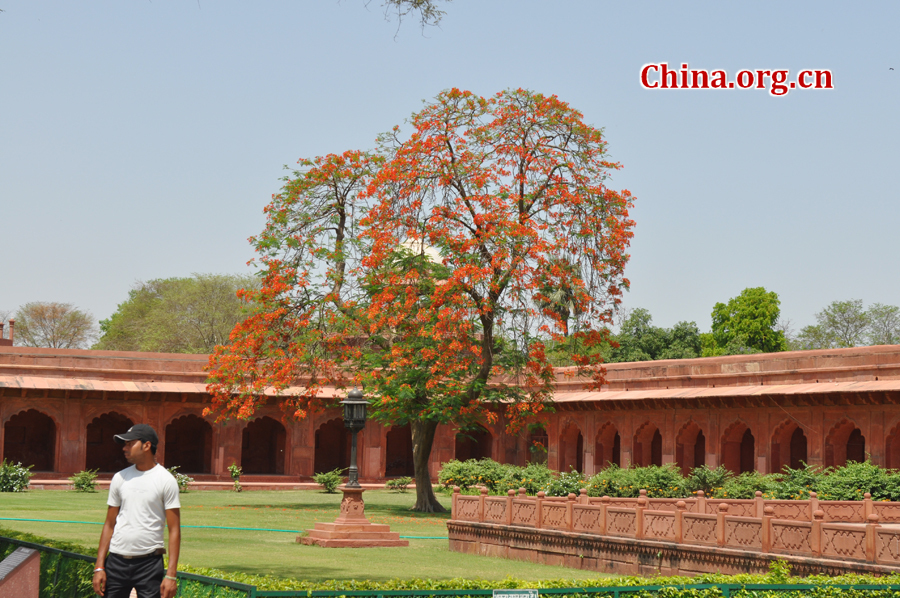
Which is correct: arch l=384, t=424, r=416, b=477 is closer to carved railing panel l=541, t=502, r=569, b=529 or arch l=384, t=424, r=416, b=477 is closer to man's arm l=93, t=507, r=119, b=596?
carved railing panel l=541, t=502, r=569, b=529

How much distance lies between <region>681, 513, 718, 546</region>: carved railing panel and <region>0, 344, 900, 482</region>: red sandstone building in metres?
10.9

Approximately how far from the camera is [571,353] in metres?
24.3

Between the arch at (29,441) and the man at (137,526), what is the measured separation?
31.3 metres

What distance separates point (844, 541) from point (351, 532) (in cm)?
775

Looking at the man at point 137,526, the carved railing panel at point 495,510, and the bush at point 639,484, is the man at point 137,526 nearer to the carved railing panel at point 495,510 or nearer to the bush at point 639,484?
the carved railing panel at point 495,510

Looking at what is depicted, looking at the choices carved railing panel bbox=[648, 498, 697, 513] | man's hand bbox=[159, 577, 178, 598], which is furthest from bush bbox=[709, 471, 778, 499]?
man's hand bbox=[159, 577, 178, 598]

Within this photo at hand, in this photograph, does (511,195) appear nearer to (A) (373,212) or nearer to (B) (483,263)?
(B) (483,263)

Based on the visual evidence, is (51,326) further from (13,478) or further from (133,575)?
(133,575)

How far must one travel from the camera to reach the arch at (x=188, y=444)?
3878 centimetres

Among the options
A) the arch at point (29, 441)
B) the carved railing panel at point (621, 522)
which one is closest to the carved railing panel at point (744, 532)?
the carved railing panel at point (621, 522)

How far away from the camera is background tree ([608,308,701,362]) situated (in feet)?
176

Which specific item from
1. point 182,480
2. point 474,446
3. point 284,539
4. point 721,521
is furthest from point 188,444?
point 721,521

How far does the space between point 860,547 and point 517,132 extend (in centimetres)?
1327

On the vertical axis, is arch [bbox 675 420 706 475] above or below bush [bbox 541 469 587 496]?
above
